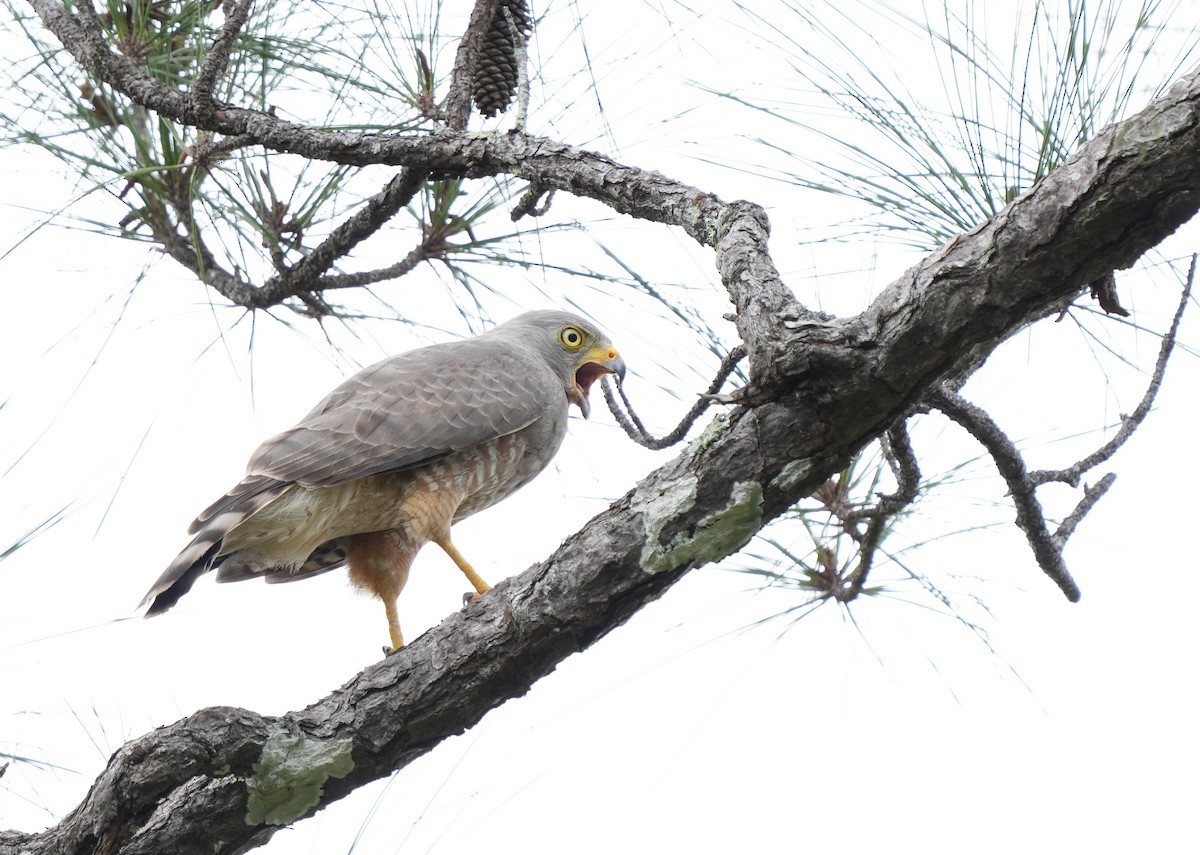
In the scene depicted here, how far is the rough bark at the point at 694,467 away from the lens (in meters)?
1.93

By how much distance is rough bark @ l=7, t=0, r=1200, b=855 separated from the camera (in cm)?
193

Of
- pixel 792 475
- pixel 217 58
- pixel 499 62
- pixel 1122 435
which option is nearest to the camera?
pixel 792 475

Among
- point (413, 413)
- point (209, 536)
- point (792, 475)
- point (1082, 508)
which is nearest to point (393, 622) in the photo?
point (413, 413)

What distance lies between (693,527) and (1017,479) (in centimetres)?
83

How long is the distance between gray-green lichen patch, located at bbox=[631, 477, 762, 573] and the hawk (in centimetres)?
140

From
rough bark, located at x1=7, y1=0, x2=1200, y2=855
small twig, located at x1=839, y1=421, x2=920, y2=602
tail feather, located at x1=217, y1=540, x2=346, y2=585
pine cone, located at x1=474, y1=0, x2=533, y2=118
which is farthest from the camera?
tail feather, located at x1=217, y1=540, x2=346, y2=585

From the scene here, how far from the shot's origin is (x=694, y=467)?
2270 mm

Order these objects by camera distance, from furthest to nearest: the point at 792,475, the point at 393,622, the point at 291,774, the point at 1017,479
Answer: the point at 393,622
the point at 1017,479
the point at 291,774
the point at 792,475

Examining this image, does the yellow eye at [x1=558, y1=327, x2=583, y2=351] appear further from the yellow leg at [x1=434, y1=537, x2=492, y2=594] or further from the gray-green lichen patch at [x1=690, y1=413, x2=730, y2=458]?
the gray-green lichen patch at [x1=690, y1=413, x2=730, y2=458]

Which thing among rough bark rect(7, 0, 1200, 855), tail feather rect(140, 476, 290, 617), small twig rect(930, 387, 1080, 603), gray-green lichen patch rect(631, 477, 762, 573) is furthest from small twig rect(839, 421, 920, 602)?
tail feather rect(140, 476, 290, 617)

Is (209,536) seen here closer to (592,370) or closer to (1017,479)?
(592,370)

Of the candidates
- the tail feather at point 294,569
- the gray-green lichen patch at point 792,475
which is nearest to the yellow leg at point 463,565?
the tail feather at point 294,569

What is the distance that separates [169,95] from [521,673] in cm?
194

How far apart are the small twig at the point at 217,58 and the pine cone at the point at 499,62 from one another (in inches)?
26.5
